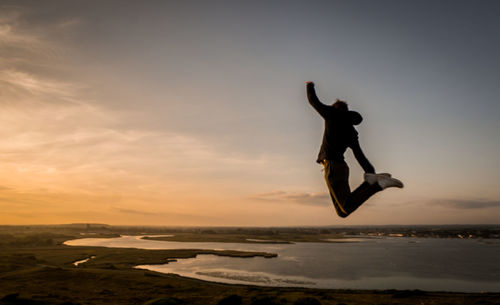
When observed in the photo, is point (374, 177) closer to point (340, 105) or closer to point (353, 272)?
point (340, 105)

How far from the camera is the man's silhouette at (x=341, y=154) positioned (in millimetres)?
5375

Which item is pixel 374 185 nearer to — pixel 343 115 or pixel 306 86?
pixel 343 115

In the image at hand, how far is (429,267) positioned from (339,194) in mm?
60735

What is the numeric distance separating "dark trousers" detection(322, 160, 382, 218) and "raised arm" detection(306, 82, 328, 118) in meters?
0.92

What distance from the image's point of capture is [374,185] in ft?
17.3

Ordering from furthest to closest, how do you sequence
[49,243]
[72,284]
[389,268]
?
[49,243] < [389,268] < [72,284]

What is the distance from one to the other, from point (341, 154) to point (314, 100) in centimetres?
107

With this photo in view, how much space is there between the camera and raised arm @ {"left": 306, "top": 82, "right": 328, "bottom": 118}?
545 cm

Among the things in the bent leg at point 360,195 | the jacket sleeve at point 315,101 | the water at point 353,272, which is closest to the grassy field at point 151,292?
the water at point 353,272

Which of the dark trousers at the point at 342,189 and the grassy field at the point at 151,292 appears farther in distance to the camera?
the grassy field at the point at 151,292

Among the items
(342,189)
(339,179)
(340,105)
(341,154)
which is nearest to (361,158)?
(341,154)

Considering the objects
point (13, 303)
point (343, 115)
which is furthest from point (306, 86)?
point (13, 303)

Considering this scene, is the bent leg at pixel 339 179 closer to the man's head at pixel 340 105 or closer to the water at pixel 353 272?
the man's head at pixel 340 105

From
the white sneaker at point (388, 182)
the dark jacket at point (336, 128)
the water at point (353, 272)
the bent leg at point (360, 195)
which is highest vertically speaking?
the dark jacket at point (336, 128)
